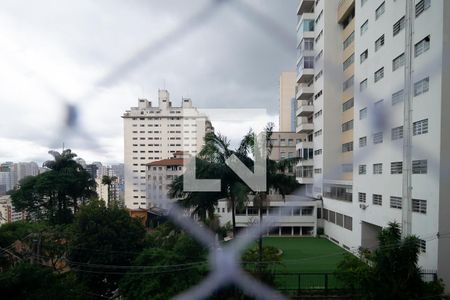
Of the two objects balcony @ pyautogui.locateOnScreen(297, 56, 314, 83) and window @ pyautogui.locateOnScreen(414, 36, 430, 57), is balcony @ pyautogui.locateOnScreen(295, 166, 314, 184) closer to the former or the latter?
balcony @ pyautogui.locateOnScreen(297, 56, 314, 83)

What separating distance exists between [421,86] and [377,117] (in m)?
2.89

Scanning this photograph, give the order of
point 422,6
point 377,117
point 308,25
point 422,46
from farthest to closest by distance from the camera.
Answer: point 308,25, point 422,6, point 422,46, point 377,117

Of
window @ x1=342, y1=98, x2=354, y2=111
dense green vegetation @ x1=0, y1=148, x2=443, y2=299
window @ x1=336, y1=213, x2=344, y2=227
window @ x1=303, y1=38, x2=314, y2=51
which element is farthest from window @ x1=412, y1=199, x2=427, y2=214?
window @ x1=303, y1=38, x2=314, y2=51

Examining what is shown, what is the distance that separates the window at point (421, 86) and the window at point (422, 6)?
2.76 ft

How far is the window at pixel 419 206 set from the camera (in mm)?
3637

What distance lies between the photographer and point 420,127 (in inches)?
145

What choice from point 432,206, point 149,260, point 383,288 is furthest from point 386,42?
point 149,260

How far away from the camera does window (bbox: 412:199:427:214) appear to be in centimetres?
364

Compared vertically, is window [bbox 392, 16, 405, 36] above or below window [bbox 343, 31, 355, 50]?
below

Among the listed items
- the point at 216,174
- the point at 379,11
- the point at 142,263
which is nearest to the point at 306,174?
the point at 379,11

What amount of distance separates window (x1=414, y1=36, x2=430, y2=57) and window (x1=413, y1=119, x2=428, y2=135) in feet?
2.69

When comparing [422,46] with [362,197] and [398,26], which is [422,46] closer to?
[398,26]

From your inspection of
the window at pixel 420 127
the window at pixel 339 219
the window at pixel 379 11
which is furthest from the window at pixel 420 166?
the window at pixel 339 219

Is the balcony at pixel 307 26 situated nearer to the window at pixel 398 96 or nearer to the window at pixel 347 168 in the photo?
the window at pixel 347 168
